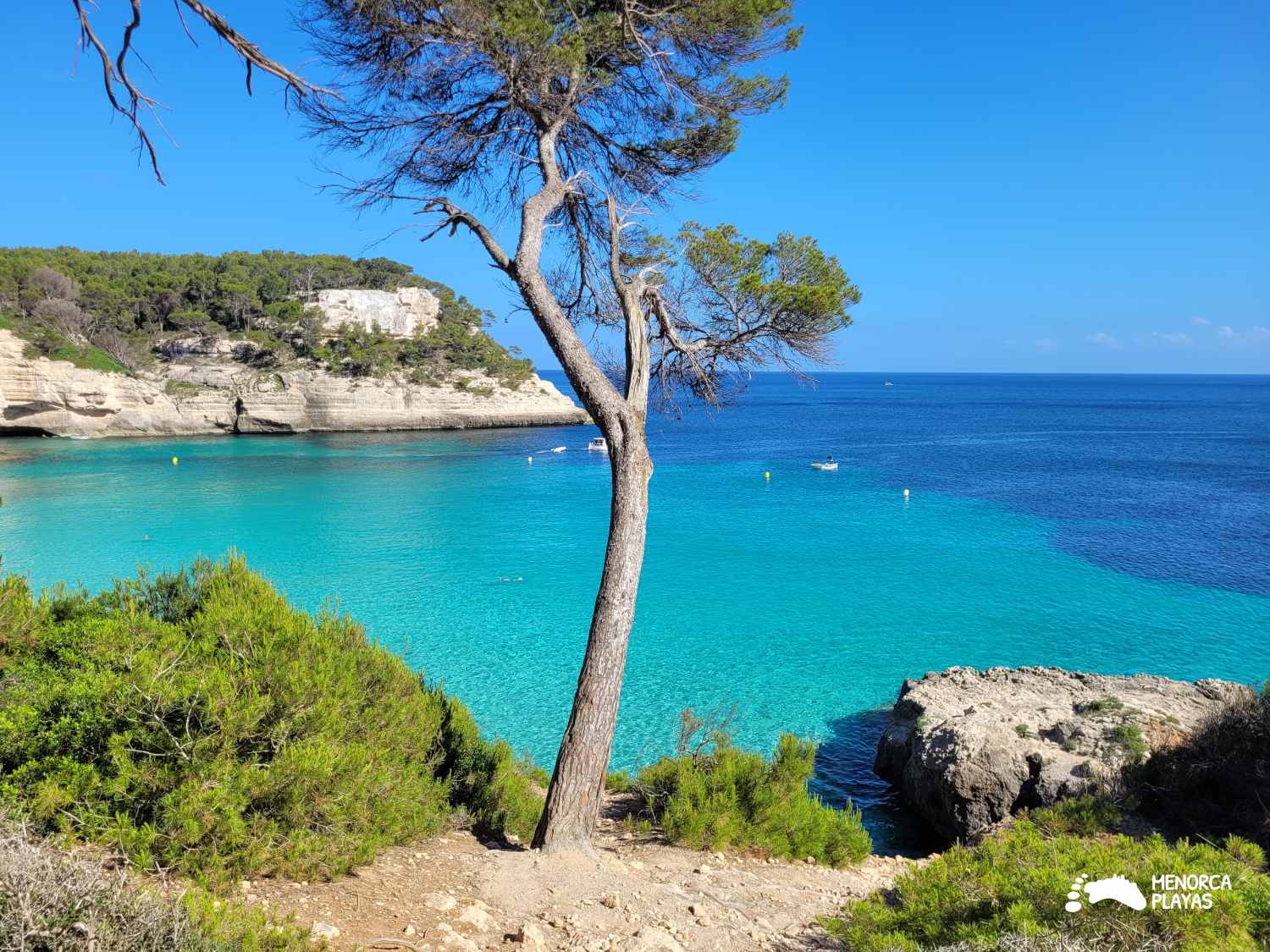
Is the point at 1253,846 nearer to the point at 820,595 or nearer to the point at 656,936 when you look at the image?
the point at 656,936

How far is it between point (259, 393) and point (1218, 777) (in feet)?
161

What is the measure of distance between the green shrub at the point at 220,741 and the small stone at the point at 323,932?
479mm

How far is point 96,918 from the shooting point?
2.41 metres

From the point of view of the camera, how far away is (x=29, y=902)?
2318 mm

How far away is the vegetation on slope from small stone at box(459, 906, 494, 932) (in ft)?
7.11

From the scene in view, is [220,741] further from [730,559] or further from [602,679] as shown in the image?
[730,559]

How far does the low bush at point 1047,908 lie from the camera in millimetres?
2908

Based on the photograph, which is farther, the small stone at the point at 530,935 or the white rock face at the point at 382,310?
the white rock face at the point at 382,310

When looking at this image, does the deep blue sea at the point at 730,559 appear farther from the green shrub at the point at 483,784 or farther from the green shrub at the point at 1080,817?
the green shrub at the point at 483,784

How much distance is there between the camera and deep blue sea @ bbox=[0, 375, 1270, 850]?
1217cm

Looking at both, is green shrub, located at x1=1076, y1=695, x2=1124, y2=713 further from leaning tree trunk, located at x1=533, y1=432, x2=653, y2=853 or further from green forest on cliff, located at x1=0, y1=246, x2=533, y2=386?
green forest on cliff, located at x1=0, y1=246, x2=533, y2=386

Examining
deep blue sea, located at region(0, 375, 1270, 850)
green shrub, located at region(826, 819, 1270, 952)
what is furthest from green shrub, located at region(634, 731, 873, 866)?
deep blue sea, located at region(0, 375, 1270, 850)

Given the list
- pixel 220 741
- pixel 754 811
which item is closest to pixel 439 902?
pixel 220 741

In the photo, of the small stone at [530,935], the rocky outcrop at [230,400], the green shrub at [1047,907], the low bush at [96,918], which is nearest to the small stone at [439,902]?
the small stone at [530,935]
